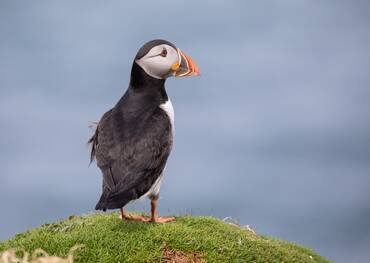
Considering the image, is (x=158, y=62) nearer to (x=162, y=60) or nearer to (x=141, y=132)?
(x=162, y=60)

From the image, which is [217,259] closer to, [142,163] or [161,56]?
[142,163]

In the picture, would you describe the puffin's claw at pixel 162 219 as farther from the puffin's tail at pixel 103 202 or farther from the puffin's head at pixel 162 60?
the puffin's head at pixel 162 60

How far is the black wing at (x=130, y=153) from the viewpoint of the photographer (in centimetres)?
749

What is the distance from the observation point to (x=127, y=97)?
877cm

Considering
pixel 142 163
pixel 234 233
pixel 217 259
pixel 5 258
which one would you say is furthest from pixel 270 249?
pixel 5 258

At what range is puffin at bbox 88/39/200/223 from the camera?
25.0 ft

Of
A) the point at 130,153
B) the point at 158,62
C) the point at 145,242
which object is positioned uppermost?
the point at 158,62

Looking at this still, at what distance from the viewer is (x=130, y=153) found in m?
7.83

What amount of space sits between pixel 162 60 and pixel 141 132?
1299mm

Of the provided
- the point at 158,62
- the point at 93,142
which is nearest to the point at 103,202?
the point at 93,142

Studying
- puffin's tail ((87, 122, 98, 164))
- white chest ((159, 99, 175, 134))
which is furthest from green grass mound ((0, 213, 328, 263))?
white chest ((159, 99, 175, 134))

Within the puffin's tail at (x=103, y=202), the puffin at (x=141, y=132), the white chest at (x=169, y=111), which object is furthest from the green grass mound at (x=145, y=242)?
the white chest at (x=169, y=111)

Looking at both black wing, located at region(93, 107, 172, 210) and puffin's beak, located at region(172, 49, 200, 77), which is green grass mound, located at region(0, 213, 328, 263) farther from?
puffin's beak, located at region(172, 49, 200, 77)

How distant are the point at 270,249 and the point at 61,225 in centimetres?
382
